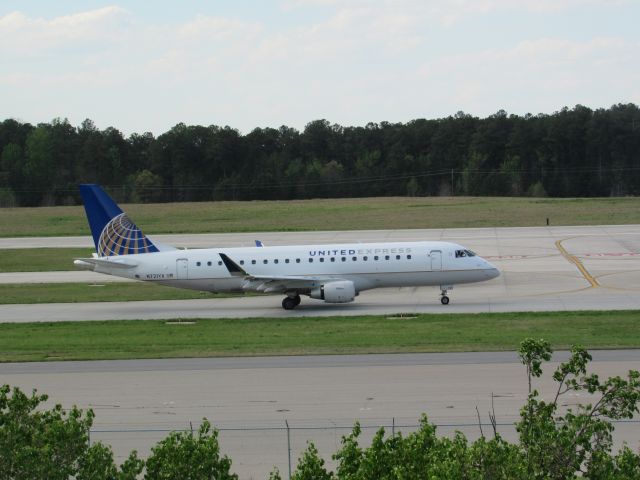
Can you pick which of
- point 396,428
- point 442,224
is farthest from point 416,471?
point 442,224

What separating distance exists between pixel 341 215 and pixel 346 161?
7114 centimetres

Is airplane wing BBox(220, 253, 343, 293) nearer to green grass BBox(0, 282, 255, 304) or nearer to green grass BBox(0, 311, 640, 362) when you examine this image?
green grass BBox(0, 311, 640, 362)

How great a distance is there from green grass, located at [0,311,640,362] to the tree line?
116 meters

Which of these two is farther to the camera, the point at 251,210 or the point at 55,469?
the point at 251,210

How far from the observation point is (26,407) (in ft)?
51.1

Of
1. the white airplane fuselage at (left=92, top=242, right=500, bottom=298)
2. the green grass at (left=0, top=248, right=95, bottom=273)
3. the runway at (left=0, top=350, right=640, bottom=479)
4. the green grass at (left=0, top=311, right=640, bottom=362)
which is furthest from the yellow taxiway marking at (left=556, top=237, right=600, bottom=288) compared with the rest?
the green grass at (left=0, top=248, right=95, bottom=273)

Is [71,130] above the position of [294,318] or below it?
above

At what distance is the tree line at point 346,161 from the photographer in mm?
157250

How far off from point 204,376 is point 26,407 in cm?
1313

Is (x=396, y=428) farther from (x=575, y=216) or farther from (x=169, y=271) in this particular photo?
(x=575, y=216)

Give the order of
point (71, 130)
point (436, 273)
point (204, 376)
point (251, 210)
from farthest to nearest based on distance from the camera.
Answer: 1. point (71, 130)
2. point (251, 210)
3. point (436, 273)
4. point (204, 376)

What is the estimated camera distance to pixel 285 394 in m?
25.7

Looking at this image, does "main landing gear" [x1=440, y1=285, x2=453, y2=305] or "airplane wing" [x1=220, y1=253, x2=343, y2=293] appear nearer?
"airplane wing" [x1=220, y1=253, x2=343, y2=293]

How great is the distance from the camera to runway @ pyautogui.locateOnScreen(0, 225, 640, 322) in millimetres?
43156
